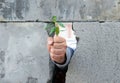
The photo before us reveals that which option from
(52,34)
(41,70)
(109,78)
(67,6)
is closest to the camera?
(52,34)

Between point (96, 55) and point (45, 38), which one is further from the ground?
point (45, 38)

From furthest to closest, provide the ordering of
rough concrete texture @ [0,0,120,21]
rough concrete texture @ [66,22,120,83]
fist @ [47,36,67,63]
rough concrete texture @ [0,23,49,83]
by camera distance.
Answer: rough concrete texture @ [0,0,120,21]
rough concrete texture @ [0,23,49,83]
rough concrete texture @ [66,22,120,83]
fist @ [47,36,67,63]

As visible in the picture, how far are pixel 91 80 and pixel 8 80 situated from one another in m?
0.68

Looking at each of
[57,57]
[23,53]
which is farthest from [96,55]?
[23,53]

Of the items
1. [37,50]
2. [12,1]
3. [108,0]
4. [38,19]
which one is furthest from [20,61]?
[108,0]

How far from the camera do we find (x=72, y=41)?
2.40m

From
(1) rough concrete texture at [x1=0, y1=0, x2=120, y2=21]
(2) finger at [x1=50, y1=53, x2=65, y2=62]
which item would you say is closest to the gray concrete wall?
(1) rough concrete texture at [x1=0, y1=0, x2=120, y2=21]

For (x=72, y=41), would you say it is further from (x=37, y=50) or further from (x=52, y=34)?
(x=37, y=50)

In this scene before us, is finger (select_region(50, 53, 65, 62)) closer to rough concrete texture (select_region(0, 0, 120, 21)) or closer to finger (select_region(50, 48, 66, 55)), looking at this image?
finger (select_region(50, 48, 66, 55))

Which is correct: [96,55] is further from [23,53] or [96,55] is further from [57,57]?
[23,53]

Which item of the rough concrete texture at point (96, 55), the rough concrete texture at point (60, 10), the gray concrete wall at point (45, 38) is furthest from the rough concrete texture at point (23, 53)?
the rough concrete texture at point (96, 55)

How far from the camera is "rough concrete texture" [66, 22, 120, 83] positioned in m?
2.52

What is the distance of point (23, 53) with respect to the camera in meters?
2.75

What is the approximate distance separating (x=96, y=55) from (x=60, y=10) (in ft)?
1.95
